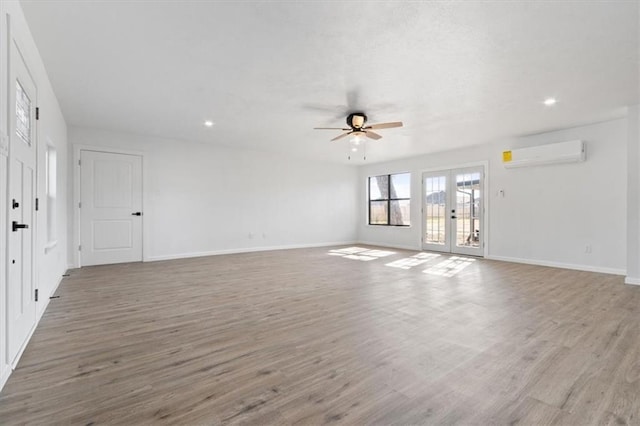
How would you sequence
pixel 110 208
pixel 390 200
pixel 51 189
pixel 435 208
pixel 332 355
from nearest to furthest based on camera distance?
pixel 332 355, pixel 51 189, pixel 110 208, pixel 435 208, pixel 390 200

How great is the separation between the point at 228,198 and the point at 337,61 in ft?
16.3

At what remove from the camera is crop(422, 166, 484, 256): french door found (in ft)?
22.4

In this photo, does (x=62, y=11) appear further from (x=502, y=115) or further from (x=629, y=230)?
(x=629, y=230)

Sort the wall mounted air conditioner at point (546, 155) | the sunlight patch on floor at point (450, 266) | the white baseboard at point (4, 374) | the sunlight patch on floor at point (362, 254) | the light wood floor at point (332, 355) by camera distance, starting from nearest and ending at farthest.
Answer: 1. the light wood floor at point (332, 355)
2. the white baseboard at point (4, 374)
3. the sunlight patch on floor at point (450, 266)
4. the wall mounted air conditioner at point (546, 155)
5. the sunlight patch on floor at point (362, 254)

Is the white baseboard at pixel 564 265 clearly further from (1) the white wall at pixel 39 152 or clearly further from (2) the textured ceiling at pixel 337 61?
(1) the white wall at pixel 39 152

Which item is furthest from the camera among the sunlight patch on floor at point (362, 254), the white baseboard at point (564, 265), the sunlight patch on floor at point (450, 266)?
the sunlight patch on floor at point (362, 254)

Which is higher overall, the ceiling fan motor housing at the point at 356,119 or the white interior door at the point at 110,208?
the ceiling fan motor housing at the point at 356,119

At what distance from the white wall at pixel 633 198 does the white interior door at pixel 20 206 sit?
6.75 meters

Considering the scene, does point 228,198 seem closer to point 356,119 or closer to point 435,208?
point 356,119

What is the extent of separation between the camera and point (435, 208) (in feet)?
25.2

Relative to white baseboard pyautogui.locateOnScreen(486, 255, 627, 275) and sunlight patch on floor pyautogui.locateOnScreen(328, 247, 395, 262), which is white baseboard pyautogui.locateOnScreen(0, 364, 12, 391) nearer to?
sunlight patch on floor pyautogui.locateOnScreen(328, 247, 395, 262)

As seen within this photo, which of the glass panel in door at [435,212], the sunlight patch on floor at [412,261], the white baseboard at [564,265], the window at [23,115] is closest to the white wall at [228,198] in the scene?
the glass panel in door at [435,212]

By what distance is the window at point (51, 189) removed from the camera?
4.04 metres

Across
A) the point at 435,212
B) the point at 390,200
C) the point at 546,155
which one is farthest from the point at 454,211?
the point at 546,155
